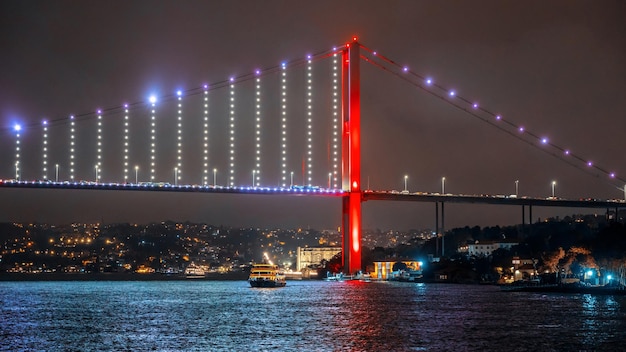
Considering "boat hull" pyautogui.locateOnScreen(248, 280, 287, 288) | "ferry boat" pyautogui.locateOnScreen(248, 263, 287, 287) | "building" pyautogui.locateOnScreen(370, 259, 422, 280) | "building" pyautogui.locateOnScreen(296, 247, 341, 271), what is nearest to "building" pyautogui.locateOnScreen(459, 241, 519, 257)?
"building" pyautogui.locateOnScreen(370, 259, 422, 280)

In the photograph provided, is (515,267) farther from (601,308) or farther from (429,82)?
(601,308)

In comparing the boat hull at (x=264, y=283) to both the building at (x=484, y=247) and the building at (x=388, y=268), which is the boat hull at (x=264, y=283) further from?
the building at (x=484, y=247)

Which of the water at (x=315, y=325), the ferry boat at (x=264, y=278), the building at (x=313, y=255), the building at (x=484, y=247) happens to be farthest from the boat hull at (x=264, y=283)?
the building at (x=313, y=255)

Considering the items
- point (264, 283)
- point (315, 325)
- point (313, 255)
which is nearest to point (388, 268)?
point (264, 283)

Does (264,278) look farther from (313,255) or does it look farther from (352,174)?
(313,255)

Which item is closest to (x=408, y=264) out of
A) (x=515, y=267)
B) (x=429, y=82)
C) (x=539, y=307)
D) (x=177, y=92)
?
(x=515, y=267)

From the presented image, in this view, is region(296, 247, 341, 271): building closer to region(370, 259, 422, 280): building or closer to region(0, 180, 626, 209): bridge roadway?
region(370, 259, 422, 280): building
